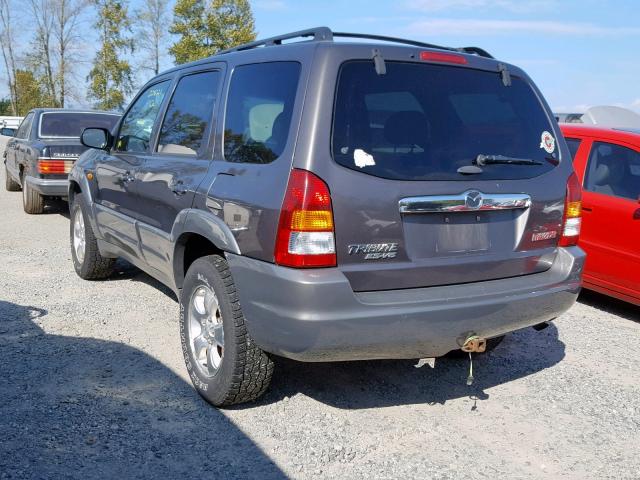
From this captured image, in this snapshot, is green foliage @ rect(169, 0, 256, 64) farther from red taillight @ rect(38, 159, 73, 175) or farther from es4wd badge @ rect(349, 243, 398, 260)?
es4wd badge @ rect(349, 243, 398, 260)

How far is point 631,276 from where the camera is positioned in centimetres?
555

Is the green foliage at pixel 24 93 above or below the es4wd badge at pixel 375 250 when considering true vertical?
above

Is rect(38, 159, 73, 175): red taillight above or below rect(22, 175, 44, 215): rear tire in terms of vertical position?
above

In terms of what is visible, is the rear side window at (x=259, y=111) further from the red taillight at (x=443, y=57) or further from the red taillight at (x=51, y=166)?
the red taillight at (x=51, y=166)

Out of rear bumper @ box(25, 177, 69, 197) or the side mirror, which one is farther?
rear bumper @ box(25, 177, 69, 197)

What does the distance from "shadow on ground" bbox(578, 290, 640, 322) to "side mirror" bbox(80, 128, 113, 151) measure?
15.1 ft

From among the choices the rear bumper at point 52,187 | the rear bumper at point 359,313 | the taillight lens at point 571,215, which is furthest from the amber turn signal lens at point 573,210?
the rear bumper at point 52,187

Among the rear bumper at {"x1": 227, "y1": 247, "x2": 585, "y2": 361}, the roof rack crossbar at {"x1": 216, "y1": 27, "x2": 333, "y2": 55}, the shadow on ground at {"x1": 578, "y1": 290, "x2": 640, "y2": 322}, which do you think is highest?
the roof rack crossbar at {"x1": 216, "y1": 27, "x2": 333, "y2": 55}

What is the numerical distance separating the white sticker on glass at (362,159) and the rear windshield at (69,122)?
8088 millimetres

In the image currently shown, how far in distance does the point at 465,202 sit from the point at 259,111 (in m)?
1.15

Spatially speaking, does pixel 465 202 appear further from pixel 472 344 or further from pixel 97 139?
pixel 97 139

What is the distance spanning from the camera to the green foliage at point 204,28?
3806 centimetres

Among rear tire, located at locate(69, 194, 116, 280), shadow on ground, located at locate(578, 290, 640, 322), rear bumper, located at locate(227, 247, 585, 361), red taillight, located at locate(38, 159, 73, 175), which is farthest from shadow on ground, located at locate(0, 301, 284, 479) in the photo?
red taillight, located at locate(38, 159, 73, 175)

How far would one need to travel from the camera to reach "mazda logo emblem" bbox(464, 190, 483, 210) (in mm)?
3181
